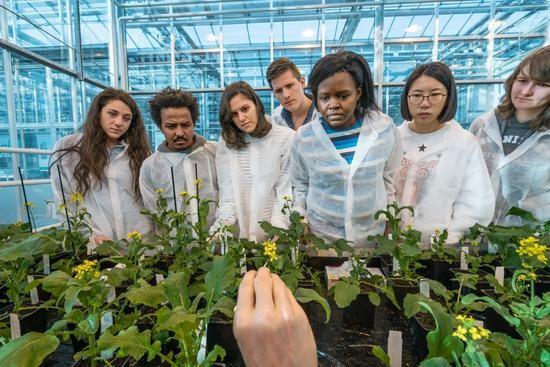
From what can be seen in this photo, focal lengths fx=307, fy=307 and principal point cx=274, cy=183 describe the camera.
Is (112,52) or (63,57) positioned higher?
(112,52)

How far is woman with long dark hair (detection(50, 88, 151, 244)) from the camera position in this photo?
137 centimetres

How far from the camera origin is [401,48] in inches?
181

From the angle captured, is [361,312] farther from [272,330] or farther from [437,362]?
[272,330]

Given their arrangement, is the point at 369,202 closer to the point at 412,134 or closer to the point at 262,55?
the point at 412,134

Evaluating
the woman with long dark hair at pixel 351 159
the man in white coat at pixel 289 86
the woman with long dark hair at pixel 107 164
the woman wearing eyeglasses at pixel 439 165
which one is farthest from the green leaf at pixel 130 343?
the man in white coat at pixel 289 86

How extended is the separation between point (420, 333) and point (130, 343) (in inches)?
22.1

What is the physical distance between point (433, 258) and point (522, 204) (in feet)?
1.87

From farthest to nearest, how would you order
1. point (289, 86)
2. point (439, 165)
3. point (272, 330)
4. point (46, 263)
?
1. point (289, 86)
2. point (439, 165)
3. point (46, 263)
4. point (272, 330)

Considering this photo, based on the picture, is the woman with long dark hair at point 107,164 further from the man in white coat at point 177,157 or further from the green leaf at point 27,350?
the green leaf at point 27,350

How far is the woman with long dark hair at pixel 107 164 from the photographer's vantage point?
1.37m

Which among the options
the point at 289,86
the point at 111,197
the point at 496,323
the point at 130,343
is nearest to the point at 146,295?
the point at 130,343

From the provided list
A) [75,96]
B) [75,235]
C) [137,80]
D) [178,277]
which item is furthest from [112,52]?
[178,277]

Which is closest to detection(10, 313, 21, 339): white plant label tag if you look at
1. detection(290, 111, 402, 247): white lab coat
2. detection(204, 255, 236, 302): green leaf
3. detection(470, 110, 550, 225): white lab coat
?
detection(204, 255, 236, 302): green leaf

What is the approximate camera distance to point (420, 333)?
64 centimetres
